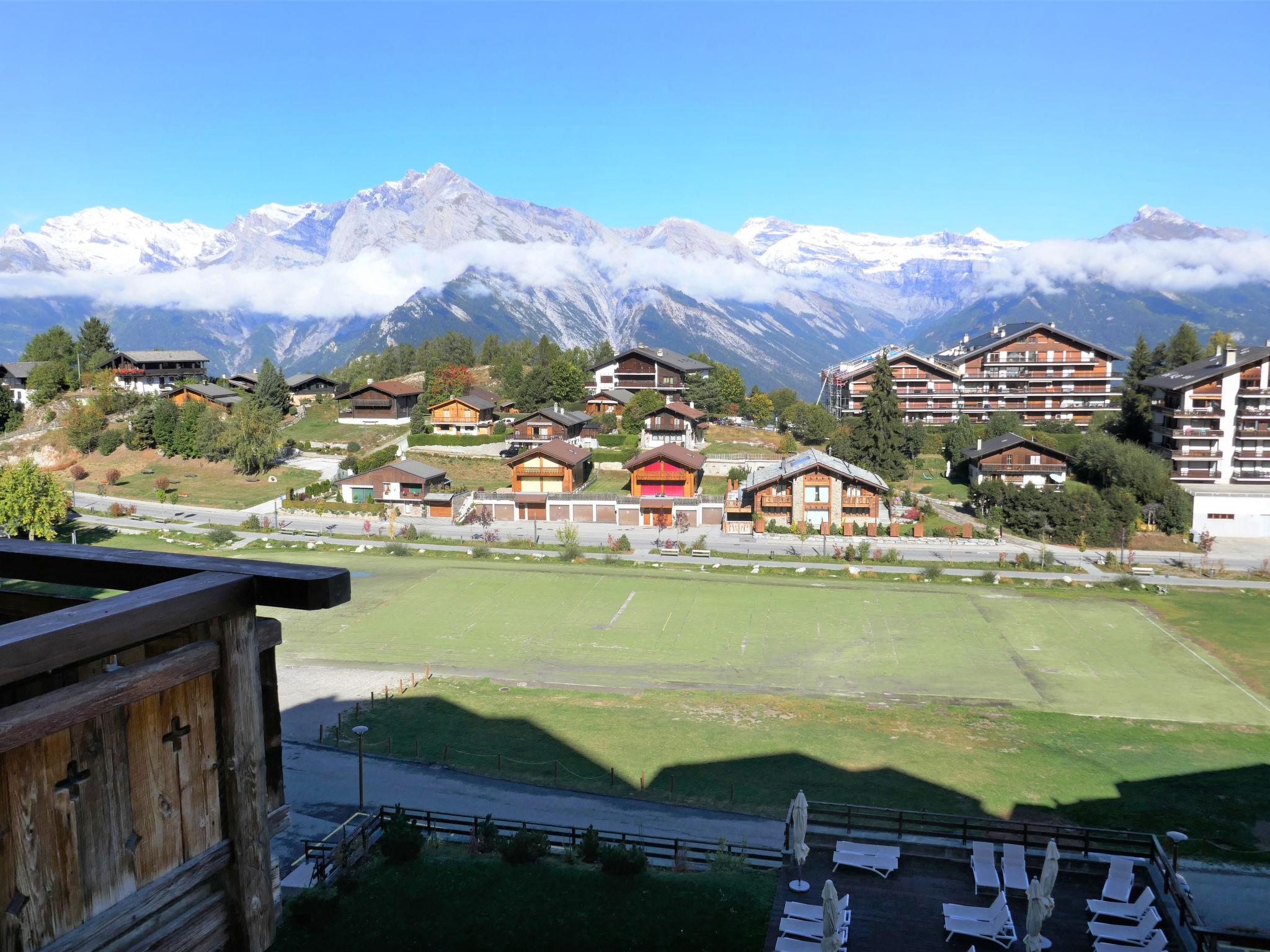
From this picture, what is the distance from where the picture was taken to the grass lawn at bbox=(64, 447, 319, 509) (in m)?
71.2

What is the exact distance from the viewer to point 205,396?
91.7 metres

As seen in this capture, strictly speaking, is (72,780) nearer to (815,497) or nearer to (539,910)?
(539,910)

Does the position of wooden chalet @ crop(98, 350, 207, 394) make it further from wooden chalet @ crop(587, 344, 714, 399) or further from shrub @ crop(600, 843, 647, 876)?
shrub @ crop(600, 843, 647, 876)

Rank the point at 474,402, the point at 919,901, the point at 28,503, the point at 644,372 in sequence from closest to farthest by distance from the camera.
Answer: the point at 919,901
the point at 28,503
the point at 474,402
the point at 644,372

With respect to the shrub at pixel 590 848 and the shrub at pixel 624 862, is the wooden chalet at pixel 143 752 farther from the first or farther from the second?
the shrub at pixel 590 848

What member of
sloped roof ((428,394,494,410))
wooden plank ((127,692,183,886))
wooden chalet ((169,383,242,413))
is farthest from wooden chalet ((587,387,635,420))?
wooden plank ((127,692,183,886))

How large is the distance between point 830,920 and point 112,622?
44.0 feet

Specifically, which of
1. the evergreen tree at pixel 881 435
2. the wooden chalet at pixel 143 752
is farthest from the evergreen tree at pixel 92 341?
the wooden chalet at pixel 143 752

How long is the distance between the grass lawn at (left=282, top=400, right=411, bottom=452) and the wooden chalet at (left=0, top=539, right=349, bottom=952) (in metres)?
84.3

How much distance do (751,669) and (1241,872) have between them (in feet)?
58.9

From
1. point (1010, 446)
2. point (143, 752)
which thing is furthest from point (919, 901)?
point (1010, 446)

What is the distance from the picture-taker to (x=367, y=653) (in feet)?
125

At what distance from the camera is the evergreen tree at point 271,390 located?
312 ft

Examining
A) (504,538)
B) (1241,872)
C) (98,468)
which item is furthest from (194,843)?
(98,468)
